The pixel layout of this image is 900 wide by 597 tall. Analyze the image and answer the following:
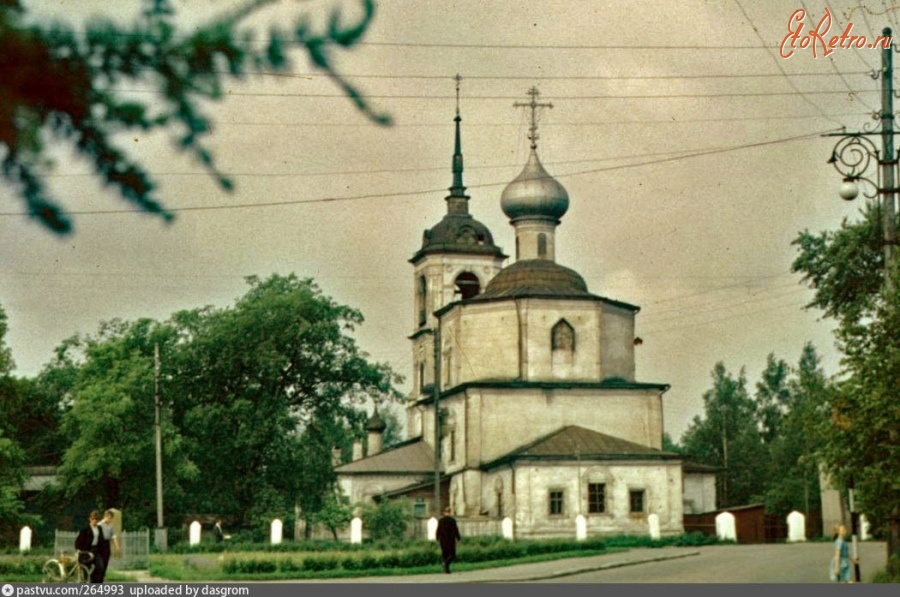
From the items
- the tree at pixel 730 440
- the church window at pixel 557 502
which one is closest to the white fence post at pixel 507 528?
Result: the church window at pixel 557 502

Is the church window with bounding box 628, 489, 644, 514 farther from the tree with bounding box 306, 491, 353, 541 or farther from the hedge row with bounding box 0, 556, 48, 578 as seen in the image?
the hedge row with bounding box 0, 556, 48, 578

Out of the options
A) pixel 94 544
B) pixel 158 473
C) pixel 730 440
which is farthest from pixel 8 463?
pixel 730 440

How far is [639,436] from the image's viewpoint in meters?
59.5

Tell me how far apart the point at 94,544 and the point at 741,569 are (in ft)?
49.4

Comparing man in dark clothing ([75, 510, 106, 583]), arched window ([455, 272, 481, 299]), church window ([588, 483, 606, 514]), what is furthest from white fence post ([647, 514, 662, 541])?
man in dark clothing ([75, 510, 106, 583])

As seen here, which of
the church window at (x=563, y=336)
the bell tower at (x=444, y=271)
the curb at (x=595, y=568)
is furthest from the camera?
the bell tower at (x=444, y=271)

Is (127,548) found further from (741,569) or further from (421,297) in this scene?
(421,297)

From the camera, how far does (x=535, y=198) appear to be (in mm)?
64812

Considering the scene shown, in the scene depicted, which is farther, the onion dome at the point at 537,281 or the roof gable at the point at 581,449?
the onion dome at the point at 537,281

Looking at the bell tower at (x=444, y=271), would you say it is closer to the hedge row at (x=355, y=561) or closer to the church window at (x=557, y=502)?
the church window at (x=557, y=502)

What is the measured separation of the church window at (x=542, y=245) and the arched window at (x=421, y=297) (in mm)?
11899

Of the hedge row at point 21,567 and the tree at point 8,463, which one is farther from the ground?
the tree at point 8,463

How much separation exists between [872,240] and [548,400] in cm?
1855

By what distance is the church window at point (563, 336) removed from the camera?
60125 millimetres
